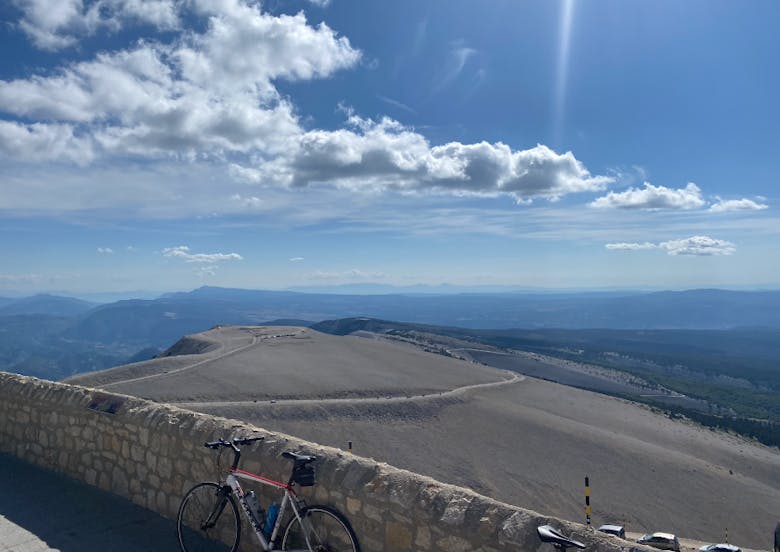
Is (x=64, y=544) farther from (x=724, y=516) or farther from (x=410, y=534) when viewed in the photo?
(x=724, y=516)

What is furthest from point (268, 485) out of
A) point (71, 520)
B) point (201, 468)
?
point (71, 520)

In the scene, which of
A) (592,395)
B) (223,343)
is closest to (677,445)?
(592,395)

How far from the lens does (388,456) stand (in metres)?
32.8

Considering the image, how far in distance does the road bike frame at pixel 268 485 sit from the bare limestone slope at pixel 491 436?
25667 mm

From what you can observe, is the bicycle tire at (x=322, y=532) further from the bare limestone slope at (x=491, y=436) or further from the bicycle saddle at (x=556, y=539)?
the bare limestone slope at (x=491, y=436)

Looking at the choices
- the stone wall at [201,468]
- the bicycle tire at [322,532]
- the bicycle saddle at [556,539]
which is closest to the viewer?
the bicycle saddle at [556,539]

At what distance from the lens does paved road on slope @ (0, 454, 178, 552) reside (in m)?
6.94

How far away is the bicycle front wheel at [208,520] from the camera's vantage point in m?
6.66

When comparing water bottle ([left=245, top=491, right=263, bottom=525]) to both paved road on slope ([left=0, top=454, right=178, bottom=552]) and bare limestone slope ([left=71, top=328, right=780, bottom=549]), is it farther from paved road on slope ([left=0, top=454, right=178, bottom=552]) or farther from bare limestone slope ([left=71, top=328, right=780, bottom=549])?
bare limestone slope ([left=71, top=328, right=780, bottom=549])

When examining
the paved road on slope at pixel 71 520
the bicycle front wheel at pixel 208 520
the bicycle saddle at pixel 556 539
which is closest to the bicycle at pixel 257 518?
the bicycle front wheel at pixel 208 520

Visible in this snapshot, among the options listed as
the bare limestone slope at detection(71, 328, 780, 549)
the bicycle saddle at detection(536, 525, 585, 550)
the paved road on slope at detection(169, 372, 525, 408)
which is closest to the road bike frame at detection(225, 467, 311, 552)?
the bicycle saddle at detection(536, 525, 585, 550)

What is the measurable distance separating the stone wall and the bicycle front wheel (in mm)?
285

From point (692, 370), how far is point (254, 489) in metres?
202

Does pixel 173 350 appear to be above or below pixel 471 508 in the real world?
below
